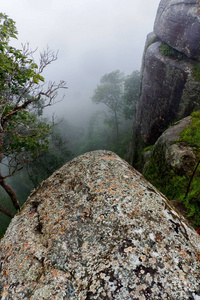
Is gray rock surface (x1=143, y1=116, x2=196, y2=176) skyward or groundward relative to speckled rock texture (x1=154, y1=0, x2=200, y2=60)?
groundward

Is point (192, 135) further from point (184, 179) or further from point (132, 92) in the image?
point (132, 92)

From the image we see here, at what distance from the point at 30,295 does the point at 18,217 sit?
2.22 metres

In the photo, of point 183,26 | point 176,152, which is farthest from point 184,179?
point 183,26

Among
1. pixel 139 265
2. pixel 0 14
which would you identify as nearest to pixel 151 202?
pixel 139 265

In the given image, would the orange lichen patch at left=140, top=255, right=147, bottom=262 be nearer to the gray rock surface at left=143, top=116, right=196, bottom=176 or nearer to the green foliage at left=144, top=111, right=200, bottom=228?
the green foliage at left=144, top=111, right=200, bottom=228

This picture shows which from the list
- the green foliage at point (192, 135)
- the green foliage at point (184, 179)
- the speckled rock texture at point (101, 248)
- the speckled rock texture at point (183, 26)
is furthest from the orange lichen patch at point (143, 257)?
A: the speckled rock texture at point (183, 26)

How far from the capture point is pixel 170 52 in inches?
675

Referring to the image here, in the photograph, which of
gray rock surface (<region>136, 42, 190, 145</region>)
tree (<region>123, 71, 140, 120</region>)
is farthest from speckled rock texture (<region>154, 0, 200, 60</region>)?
tree (<region>123, 71, 140, 120</region>)

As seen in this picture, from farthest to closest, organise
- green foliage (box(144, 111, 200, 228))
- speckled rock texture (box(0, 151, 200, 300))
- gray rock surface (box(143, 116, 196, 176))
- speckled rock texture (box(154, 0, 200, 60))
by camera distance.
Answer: speckled rock texture (box(154, 0, 200, 60))
gray rock surface (box(143, 116, 196, 176))
green foliage (box(144, 111, 200, 228))
speckled rock texture (box(0, 151, 200, 300))

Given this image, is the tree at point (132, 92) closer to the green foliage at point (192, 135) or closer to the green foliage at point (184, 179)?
the green foliage at point (184, 179)

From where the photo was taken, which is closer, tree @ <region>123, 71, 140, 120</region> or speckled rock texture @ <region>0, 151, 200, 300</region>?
speckled rock texture @ <region>0, 151, 200, 300</region>

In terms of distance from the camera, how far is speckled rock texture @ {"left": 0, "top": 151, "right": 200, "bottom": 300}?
275 centimetres

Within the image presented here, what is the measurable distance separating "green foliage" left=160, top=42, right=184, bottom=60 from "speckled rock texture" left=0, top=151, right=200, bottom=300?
17.2 meters

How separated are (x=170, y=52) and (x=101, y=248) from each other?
20039 mm
